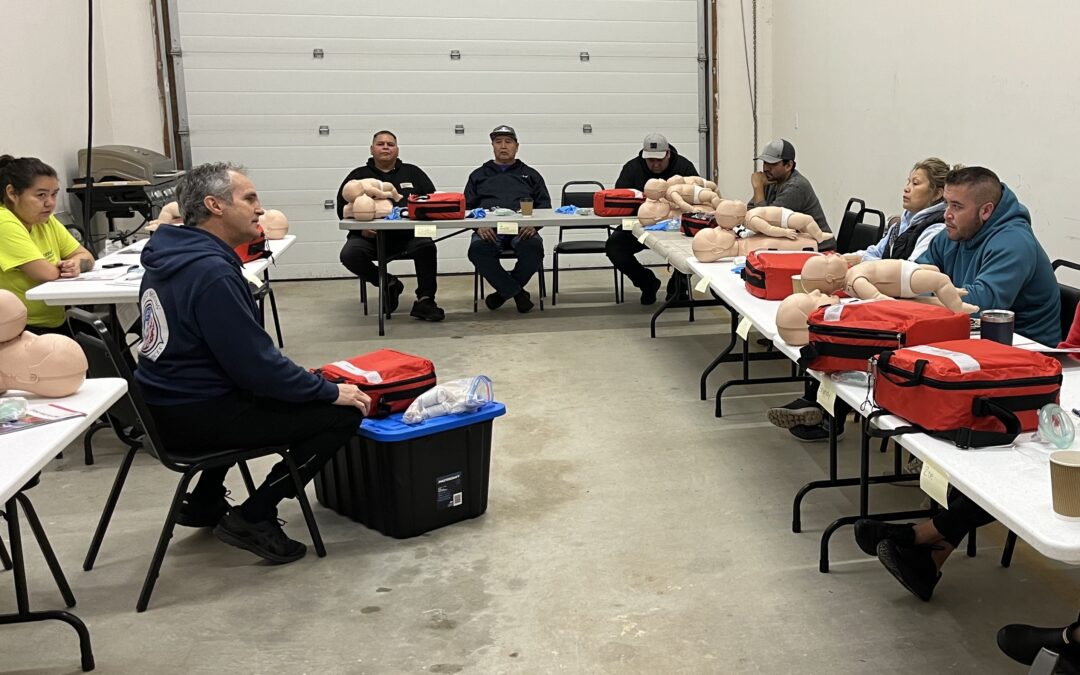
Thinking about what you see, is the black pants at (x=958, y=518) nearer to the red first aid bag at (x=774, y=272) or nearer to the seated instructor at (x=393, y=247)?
the red first aid bag at (x=774, y=272)

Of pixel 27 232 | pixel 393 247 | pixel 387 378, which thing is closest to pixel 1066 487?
pixel 387 378

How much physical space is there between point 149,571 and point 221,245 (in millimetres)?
1061

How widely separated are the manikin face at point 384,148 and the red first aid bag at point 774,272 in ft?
12.9

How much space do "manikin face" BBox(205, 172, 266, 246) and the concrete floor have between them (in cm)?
114

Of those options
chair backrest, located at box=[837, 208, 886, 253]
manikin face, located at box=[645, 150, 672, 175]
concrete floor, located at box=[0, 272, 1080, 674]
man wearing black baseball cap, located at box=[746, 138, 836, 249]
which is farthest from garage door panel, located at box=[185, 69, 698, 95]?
concrete floor, located at box=[0, 272, 1080, 674]

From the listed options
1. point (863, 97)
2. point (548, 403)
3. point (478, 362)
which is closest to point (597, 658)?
point (548, 403)

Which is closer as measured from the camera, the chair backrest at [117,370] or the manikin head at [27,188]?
the chair backrest at [117,370]

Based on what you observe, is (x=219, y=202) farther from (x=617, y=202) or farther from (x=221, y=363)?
(x=617, y=202)

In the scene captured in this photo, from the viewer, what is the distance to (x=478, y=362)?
616 centimetres

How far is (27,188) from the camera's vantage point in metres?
4.50

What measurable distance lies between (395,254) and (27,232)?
9.99ft

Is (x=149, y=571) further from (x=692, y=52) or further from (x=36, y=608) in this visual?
(x=692, y=52)

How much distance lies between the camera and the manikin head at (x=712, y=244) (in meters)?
5.16

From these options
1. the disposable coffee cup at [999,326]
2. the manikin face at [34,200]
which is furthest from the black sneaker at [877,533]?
the manikin face at [34,200]
